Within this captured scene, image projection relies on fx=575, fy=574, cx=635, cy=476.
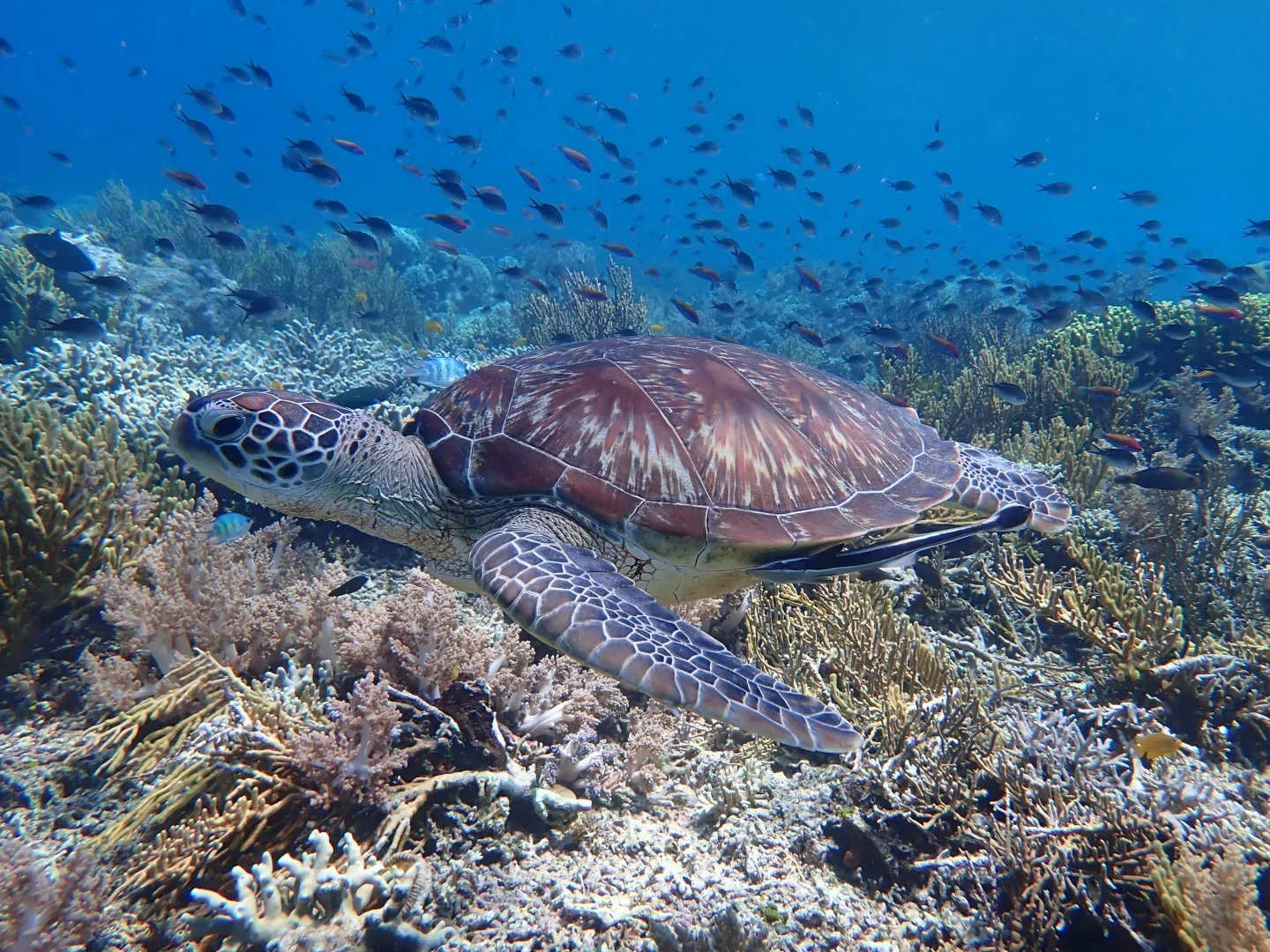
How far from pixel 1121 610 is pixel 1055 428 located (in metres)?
3.05

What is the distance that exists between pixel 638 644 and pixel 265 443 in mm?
1921

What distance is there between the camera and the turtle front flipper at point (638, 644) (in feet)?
6.12

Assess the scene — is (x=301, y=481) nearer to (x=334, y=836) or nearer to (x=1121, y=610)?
(x=334, y=836)

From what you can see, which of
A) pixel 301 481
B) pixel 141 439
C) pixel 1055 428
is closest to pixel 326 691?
pixel 301 481

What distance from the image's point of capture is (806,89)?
112 m

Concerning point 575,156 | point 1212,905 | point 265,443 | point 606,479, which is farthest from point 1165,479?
point 575,156

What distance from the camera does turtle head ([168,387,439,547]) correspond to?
101 inches

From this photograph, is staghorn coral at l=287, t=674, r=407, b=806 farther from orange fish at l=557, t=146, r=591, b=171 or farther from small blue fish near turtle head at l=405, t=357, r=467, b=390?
orange fish at l=557, t=146, r=591, b=171

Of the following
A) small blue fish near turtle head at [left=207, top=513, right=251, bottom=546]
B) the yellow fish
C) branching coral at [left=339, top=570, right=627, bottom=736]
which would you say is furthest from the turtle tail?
small blue fish near turtle head at [left=207, top=513, right=251, bottom=546]

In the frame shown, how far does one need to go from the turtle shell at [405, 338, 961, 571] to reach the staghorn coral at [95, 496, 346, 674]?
35.5 inches

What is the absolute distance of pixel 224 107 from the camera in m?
9.49

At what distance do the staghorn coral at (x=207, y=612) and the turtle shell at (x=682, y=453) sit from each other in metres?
0.90

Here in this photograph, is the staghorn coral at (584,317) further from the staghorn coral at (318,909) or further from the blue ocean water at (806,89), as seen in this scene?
the blue ocean water at (806,89)

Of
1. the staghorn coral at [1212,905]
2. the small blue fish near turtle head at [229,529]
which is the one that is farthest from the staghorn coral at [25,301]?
the staghorn coral at [1212,905]
